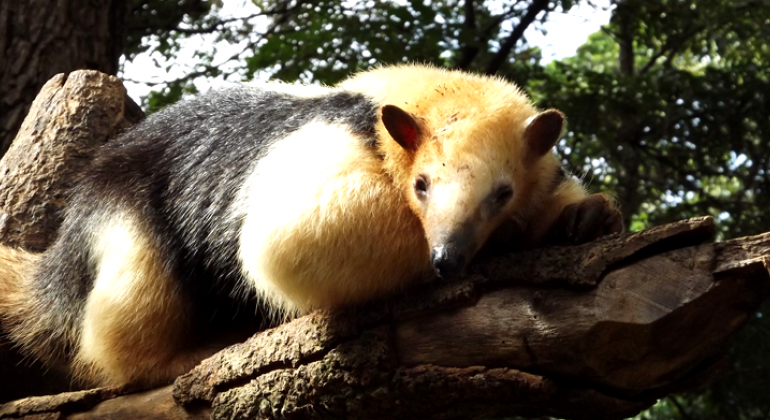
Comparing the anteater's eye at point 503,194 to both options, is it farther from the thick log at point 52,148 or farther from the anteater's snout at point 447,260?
the thick log at point 52,148

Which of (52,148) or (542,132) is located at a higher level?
(542,132)

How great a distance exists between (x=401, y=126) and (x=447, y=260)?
804 mm

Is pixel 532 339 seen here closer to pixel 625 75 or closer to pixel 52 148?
pixel 52 148

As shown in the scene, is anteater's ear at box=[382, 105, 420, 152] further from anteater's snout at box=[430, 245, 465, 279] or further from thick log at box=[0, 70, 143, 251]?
thick log at box=[0, 70, 143, 251]

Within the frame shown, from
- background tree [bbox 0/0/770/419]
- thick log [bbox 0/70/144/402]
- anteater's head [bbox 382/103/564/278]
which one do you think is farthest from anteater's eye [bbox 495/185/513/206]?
background tree [bbox 0/0/770/419]

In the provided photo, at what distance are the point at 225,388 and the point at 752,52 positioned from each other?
6.59 m

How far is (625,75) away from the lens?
345 inches

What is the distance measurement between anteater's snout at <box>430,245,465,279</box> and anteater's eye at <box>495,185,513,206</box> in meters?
0.48

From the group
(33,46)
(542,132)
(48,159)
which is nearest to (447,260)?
(542,132)

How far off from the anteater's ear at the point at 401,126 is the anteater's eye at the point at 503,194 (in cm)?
45

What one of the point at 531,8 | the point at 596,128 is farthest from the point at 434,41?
the point at 596,128

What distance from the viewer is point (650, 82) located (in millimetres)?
8438

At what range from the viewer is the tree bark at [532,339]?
320 cm

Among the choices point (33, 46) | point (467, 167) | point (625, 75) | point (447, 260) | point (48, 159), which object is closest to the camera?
point (447, 260)
